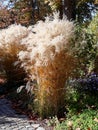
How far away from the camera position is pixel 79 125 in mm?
5012

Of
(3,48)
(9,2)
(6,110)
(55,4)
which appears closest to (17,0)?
(9,2)

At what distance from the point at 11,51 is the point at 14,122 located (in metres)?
3.47

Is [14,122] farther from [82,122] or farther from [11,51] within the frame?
[11,51]

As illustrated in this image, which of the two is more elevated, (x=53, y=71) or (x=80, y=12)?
(x=80, y=12)

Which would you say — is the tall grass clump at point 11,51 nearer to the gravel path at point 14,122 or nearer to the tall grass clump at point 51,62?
the gravel path at point 14,122

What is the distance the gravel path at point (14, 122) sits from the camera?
539 cm

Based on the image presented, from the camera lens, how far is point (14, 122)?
18.7 feet

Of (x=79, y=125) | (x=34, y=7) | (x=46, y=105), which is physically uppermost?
(x=34, y=7)

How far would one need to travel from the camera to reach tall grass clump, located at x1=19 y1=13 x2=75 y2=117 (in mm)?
5609

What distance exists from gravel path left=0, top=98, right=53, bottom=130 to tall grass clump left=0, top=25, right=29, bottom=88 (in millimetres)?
2190

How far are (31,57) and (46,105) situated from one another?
93 cm

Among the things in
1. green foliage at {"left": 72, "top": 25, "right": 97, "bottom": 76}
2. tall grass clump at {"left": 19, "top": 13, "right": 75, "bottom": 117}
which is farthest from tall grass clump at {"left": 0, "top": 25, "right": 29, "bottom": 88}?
tall grass clump at {"left": 19, "top": 13, "right": 75, "bottom": 117}

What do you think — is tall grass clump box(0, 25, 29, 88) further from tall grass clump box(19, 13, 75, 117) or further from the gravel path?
tall grass clump box(19, 13, 75, 117)

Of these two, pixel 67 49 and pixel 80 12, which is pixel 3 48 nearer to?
pixel 67 49
